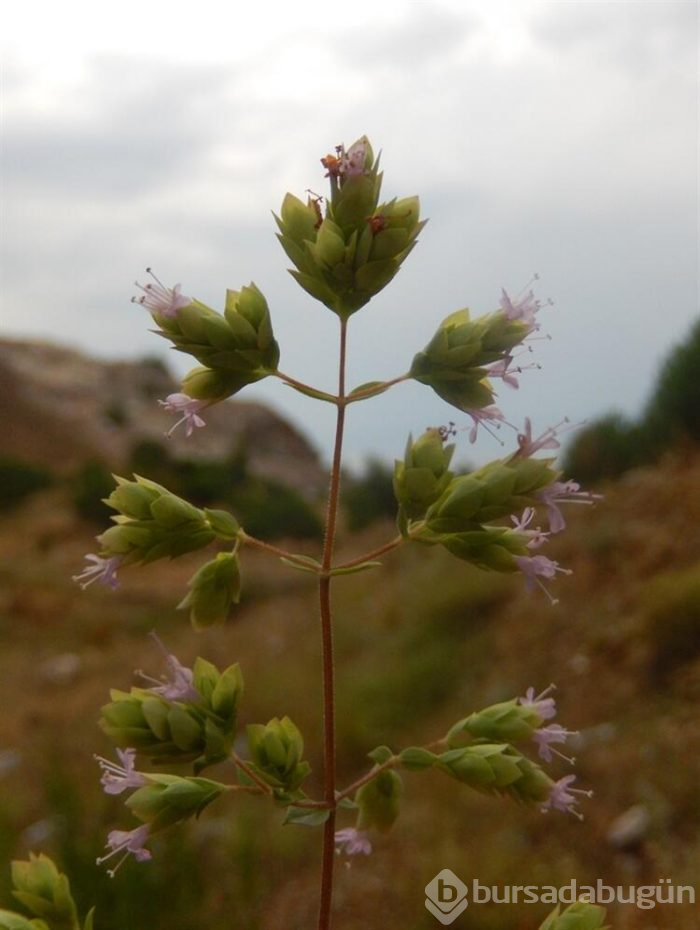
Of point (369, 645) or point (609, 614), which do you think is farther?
point (369, 645)

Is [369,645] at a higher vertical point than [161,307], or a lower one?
higher

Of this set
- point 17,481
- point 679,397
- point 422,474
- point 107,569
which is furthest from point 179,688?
point 17,481

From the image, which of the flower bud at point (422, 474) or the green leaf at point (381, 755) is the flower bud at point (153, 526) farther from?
the green leaf at point (381, 755)

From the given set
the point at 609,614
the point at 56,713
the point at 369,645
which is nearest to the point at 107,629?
the point at 56,713

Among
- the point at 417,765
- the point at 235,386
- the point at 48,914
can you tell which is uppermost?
the point at 235,386

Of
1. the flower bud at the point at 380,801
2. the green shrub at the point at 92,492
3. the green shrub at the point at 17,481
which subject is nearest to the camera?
the flower bud at the point at 380,801

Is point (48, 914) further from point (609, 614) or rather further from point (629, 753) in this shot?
point (609, 614)

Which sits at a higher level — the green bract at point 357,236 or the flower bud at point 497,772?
the green bract at point 357,236

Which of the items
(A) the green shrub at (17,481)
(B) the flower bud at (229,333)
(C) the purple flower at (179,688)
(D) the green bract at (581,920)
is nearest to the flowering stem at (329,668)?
(B) the flower bud at (229,333)
